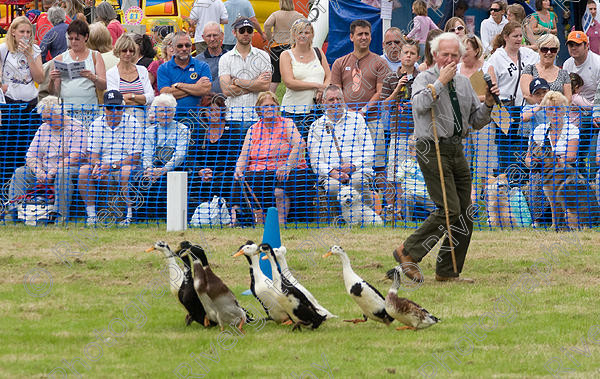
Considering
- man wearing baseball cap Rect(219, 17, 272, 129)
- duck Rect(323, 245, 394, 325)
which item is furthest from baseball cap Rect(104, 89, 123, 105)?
duck Rect(323, 245, 394, 325)

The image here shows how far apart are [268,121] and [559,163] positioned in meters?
3.70

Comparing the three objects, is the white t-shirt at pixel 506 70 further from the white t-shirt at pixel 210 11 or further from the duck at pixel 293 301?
the duck at pixel 293 301

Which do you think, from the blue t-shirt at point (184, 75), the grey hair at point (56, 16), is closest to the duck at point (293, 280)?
the blue t-shirt at point (184, 75)

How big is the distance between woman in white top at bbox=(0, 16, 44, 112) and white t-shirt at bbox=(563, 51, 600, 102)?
7377 mm

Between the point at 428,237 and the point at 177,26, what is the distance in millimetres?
12403

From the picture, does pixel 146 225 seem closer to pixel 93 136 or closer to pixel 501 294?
pixel 93 136

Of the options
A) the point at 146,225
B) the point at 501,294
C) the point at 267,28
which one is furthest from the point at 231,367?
the point at 267,28

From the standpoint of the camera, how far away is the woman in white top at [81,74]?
47.7 feet

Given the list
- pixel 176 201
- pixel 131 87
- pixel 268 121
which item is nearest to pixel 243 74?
pixel 268 121

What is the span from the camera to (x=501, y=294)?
9547 millimetres

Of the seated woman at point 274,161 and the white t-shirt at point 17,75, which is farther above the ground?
the white t-shirt at point 17,75

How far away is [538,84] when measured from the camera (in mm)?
13719

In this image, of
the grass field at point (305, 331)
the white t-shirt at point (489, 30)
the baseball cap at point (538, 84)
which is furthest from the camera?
the white t-shirt at point (489, 30)

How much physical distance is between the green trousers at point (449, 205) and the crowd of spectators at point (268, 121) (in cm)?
341
